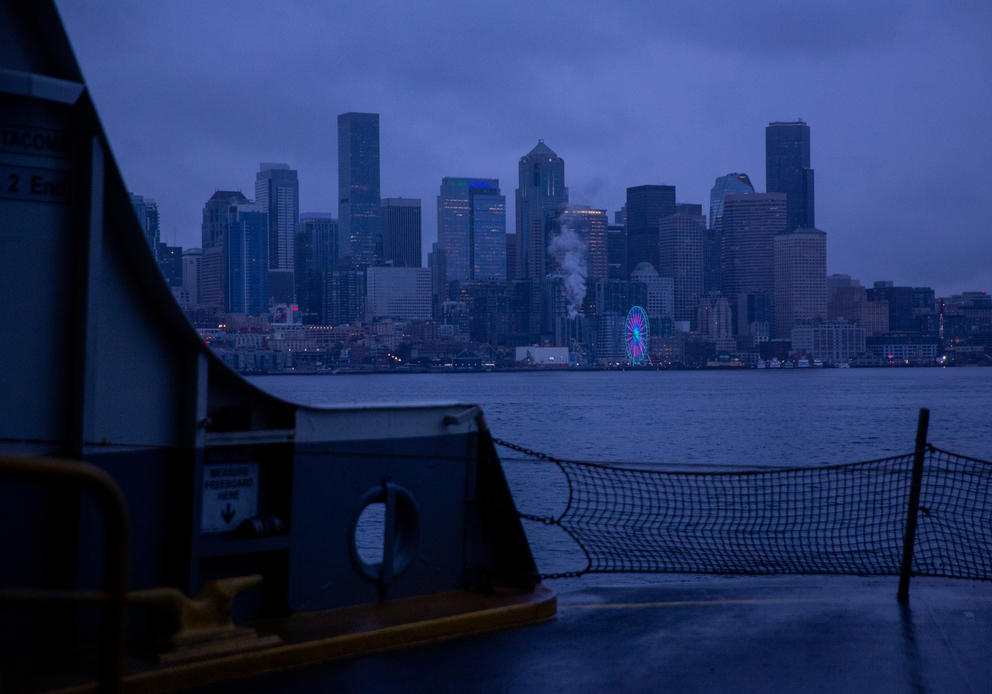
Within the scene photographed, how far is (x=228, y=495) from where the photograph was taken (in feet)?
21.1

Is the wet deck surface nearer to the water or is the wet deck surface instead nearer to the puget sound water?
the puget sound water

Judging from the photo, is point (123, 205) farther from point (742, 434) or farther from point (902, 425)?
point (902, 425)

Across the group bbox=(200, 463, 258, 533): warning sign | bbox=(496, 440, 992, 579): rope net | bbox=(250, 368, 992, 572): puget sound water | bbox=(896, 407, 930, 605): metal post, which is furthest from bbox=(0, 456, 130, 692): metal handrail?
bbox=(250, 368, 992, 572): puget sound water

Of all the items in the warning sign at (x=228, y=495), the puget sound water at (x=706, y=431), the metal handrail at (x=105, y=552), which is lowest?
the puget sound water at (x=706, y=431)

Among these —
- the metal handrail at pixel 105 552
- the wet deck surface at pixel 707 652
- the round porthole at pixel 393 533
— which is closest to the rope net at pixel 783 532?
the wet deck surface at pixel 707 652

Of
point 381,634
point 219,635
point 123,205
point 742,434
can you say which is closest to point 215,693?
point 219,635

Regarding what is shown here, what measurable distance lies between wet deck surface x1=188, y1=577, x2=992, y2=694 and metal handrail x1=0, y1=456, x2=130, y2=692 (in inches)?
121

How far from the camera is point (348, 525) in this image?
6945 millimetres

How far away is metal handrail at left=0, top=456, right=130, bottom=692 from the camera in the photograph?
8.34 feet

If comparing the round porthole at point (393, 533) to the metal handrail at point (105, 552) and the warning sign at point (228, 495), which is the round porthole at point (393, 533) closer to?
the warning sign at point (228, 495)

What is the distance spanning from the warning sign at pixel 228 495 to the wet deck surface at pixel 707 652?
103 cm

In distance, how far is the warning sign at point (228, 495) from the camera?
6.31m

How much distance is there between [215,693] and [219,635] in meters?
0.46

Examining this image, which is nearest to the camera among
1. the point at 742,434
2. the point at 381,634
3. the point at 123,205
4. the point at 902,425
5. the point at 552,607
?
the point at 123,205
